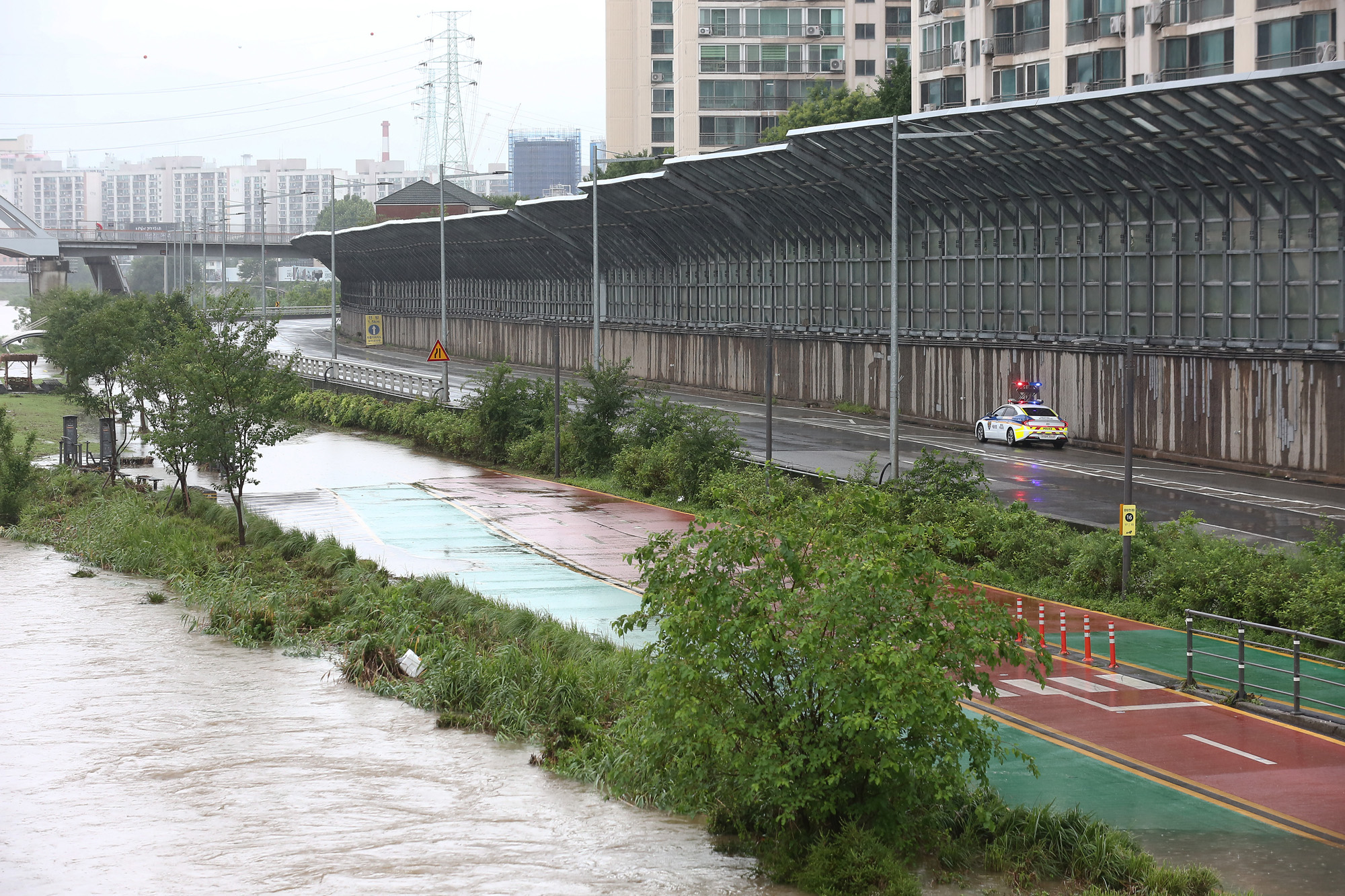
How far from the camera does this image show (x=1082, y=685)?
795 inches

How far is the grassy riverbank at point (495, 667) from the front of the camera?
43.9 ft

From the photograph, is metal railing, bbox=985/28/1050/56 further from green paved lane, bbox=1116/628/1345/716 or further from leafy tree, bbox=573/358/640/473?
green paved lane, bbox=1116/628/1345/716

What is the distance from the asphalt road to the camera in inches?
1275

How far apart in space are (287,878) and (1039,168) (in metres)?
39.8

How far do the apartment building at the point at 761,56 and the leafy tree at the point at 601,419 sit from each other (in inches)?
2627

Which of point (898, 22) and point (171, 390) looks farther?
point (898, 22)

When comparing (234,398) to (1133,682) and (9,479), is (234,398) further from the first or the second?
(1133,682)

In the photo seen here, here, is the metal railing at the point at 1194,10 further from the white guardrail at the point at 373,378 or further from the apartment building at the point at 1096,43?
the white guardrail at the point at 373,378

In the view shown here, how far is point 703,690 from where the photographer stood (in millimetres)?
13531

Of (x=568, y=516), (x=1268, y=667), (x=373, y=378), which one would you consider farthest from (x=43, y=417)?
(x=1268, y=667)

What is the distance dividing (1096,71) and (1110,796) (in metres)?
53.2

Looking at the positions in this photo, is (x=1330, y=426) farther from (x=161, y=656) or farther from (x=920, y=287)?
(x=161, y=656)

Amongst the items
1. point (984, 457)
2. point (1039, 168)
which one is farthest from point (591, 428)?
point (1039, 168)

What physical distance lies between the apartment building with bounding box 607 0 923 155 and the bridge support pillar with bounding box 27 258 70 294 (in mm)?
55230
